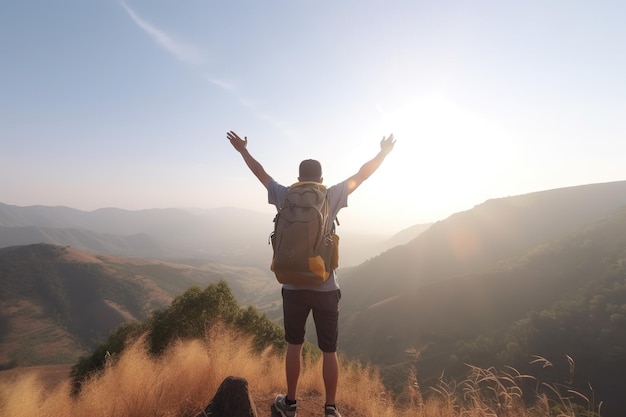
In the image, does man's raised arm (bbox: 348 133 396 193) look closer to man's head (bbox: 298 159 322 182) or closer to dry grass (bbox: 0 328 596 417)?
man's head (bbox: 298 159 322 182)

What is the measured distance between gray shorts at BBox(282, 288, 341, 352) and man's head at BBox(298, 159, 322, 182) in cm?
129

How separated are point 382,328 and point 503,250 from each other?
2073 inches

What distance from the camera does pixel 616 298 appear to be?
52.9m

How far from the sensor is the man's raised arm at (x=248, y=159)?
4.06 meters

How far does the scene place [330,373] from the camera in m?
3.40

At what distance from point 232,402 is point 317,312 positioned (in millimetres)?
1384

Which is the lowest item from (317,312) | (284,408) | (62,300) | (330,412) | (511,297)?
(62,300)

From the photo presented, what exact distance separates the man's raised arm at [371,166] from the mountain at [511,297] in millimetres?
45670

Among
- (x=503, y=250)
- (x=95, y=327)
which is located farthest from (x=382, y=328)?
(x=95, y=327)

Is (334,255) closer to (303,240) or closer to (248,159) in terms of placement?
(303,240)

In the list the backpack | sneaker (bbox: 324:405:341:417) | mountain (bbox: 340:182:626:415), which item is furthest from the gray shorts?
mountain (bbox: 340:182:626:415)

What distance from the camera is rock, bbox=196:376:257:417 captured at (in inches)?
133

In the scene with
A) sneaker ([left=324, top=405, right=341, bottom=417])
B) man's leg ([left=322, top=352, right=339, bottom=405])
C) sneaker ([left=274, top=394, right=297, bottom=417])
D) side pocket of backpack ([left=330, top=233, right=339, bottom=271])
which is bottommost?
sneaker ([left=274, top=394, right=297, bottom=417])

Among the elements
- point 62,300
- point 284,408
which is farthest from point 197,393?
point 62,300
